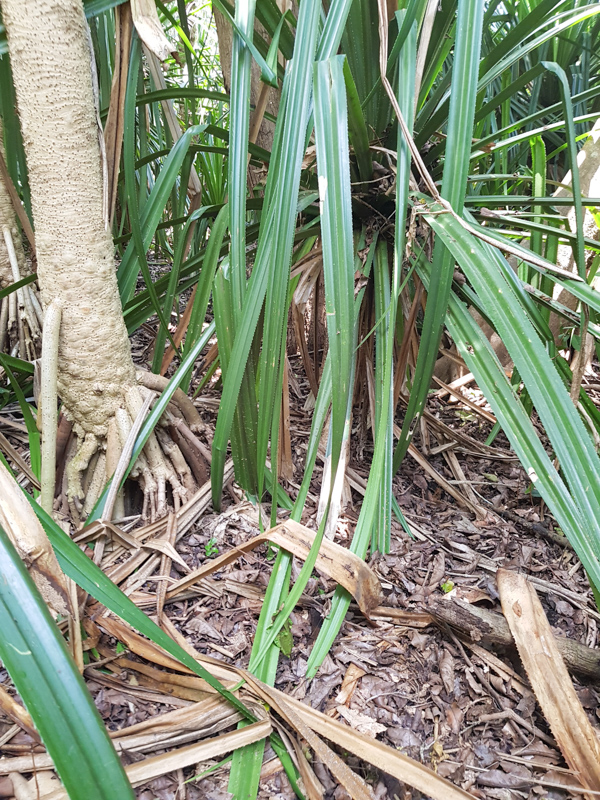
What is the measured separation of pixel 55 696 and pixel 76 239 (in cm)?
75

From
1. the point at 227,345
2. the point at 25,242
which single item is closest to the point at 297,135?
the point at 227,345

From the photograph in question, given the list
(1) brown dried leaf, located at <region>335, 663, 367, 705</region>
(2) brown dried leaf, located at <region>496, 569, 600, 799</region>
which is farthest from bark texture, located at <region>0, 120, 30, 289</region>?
(2) brown dried leaf, located at <region>496, 569, 600, 799</region>

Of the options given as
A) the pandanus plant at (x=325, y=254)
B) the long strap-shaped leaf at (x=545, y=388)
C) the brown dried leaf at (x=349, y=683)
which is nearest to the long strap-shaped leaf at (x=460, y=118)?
the pandanus plant at (x=325, y=254)

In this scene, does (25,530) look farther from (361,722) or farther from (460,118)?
(460,118)

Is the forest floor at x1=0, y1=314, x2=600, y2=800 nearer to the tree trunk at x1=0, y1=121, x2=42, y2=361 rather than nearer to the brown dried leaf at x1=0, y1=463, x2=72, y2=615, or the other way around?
the brown dried leaf at x1=0, y1=463, x2=72, y2=615

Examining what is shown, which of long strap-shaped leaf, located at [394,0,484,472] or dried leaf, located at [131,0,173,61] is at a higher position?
dried leaf, located at [131,0,173,61]

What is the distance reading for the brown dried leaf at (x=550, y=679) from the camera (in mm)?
606

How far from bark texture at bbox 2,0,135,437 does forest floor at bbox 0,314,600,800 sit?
27cm

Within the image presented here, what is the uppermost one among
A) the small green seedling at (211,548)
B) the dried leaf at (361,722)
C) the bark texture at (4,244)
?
the bark texture at (4,244)

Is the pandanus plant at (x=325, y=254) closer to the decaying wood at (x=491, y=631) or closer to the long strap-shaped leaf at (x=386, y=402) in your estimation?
the long strap-shaped leaf at (x=386, y=402)

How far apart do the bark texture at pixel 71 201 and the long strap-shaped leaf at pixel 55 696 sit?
2.18 feet

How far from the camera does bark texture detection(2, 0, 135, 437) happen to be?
75cm

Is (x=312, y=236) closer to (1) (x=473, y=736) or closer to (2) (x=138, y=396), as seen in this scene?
(2) (x=138, y=396)

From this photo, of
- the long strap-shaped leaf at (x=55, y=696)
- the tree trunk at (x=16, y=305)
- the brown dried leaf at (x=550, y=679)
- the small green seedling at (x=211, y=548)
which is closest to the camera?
the long strap-shaped leaf at (x=55, y=696)
